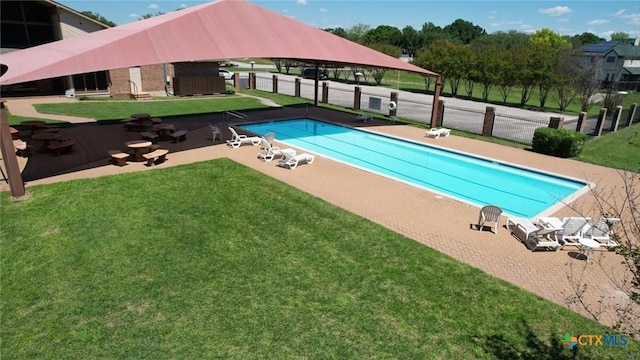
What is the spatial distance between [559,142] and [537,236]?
1053 cm

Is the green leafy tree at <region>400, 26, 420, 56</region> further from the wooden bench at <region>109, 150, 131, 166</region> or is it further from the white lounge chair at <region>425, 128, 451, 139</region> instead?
the wooden bench at <region>109, 150, 131, 166</region>

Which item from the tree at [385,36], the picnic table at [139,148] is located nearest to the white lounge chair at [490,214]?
the picnic table at [139,148]

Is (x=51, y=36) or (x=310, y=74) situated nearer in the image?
(x=51, y=36)

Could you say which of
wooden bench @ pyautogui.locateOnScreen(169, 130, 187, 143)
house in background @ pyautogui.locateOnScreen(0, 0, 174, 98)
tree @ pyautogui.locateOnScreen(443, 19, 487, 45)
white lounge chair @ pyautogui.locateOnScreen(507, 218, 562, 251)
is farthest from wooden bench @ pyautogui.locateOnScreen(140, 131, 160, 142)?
tree @ pyautogui.locateOnScreen(443, 19, 487, 45)

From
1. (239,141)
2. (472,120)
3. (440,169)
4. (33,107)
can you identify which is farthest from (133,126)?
(472,120)

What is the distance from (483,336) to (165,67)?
31.9m

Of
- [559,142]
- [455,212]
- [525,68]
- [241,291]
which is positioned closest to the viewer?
[241,291]

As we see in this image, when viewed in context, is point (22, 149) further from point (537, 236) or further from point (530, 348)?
point (537, 236)

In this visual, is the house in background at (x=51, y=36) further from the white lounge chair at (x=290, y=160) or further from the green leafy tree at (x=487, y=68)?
the green leafy tree at (x=487, y=68)

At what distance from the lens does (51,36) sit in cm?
2905

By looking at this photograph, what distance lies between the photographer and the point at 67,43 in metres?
14.0

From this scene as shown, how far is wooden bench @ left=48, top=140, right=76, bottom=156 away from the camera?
555 inches

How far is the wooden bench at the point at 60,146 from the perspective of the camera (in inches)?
555

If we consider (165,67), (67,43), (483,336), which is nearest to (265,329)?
(483,336)
